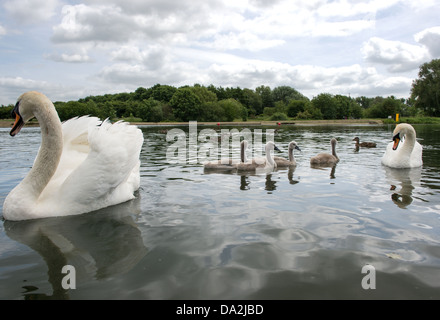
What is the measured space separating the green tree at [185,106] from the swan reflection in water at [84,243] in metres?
84.6

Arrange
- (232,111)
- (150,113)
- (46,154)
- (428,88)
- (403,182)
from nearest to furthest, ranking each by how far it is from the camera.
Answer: (46,154), (403,182), (428,88), (150,113), (232,111)

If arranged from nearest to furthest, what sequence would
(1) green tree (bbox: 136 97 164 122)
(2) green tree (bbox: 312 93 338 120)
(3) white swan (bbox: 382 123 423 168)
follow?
(3) white swan (bbox: 382 123 423 168) → (1) green tree (bbox: 136 97 164 122) → (2) green tree (bbox: 312 93 338 120)

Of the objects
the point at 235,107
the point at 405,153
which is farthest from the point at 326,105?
the point at 405,153

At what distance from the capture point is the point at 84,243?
4.36 meters

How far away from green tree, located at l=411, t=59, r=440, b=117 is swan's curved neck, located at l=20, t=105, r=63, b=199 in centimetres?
8633

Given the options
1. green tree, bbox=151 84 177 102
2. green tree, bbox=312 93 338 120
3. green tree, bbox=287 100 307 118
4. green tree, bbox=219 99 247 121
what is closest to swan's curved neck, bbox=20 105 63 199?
green tree, bbox=219 99 247 121

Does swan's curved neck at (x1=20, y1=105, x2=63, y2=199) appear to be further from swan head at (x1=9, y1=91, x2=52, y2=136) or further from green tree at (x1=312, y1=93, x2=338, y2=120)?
green tree at (x1=312, y1=93, x2=338, y2=120)

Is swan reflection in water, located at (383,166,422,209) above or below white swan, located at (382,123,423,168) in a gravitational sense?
below

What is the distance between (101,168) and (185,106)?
280 ft

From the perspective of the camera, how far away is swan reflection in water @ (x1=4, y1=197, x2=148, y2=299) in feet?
11.7

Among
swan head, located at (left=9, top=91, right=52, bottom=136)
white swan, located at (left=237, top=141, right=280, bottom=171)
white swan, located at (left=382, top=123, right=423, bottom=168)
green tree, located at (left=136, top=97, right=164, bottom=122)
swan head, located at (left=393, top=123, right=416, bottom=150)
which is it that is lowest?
white swan, located at (left=237, top=141, right=280, bottom=171)

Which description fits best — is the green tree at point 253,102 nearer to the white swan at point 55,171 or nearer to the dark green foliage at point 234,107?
the dark green foliage at point 234,107

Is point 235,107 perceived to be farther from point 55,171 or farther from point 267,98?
point 55,171

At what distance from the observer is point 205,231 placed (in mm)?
4734
